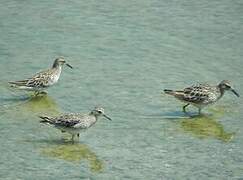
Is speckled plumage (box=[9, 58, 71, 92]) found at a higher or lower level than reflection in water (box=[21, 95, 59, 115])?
higher

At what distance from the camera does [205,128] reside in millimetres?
15703

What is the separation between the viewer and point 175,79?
60.2 feet

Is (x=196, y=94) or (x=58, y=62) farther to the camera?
(x=58, y=62)

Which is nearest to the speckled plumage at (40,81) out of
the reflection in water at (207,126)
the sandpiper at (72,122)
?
the sandpiper at (72,122)

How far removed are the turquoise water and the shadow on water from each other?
0.08ft

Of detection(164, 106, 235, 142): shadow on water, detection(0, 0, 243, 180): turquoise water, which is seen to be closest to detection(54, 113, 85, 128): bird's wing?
detection(0, 0, 243, 180): turquoise water

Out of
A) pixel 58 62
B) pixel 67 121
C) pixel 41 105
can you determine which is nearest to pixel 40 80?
pixel 41 105

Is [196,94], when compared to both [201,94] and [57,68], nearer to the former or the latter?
[201,94]

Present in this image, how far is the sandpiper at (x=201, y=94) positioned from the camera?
1627 centimetres

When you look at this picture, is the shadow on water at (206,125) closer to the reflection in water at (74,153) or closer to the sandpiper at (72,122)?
the sandpiper at (72,122)

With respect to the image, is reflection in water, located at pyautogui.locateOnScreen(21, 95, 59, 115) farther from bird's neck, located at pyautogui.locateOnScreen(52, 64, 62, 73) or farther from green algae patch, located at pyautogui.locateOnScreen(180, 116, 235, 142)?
green algae patch, located at pyautogui.locateOnScreen(180, 116, 235, 142)

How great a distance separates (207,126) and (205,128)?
0.12 m

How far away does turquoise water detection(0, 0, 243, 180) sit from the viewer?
44.1ft

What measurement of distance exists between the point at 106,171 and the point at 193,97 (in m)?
3.98
